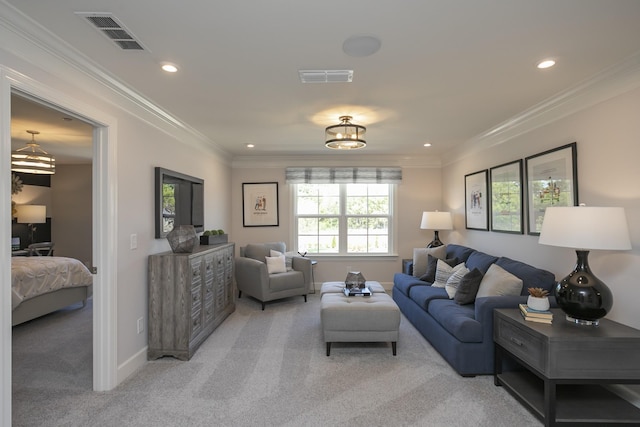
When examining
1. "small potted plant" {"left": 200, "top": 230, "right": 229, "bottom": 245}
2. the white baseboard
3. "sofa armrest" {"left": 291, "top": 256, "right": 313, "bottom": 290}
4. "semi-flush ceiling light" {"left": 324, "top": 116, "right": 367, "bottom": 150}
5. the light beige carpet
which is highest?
"semi-flush ceiling light" {"left": 324, "top": 116, "right": 367, "bottom": 150}

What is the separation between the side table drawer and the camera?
86.7 inches

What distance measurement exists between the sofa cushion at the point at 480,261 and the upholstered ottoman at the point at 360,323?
1.29m

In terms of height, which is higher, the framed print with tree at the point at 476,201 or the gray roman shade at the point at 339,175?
the gray roman shade at the point at 339,175

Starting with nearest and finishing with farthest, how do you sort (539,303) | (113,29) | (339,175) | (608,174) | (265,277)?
(113,29)
(539,303)
(608,174)
(265,277)
(339,175)

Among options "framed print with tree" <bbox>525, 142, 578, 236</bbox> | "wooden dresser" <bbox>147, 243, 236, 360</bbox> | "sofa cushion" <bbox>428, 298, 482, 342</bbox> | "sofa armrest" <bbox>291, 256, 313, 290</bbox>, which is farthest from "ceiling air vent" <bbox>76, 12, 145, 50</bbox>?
"sofa armrest" <bbox>291, 256, 313, 290</bbox>

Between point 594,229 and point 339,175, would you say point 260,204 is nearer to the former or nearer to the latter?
point 339,175

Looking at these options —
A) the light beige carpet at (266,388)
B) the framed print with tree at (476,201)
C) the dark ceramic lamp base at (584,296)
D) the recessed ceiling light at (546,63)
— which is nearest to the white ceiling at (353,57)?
the recessed ceiling light at (546,63)

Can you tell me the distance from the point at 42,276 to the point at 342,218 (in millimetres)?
4490

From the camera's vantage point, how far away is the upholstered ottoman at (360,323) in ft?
10.6

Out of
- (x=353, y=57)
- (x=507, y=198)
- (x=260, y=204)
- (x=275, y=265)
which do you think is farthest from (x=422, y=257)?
(x=353, y=57)

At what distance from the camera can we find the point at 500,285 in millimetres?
3049

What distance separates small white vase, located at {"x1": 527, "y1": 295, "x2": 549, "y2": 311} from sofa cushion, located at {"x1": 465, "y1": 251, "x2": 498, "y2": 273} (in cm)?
129

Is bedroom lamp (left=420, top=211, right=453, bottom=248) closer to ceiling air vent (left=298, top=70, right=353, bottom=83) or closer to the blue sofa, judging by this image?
the blue sofa

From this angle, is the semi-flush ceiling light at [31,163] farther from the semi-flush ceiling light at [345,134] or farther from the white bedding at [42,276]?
the semi-flush ceiling light at [345,134]
